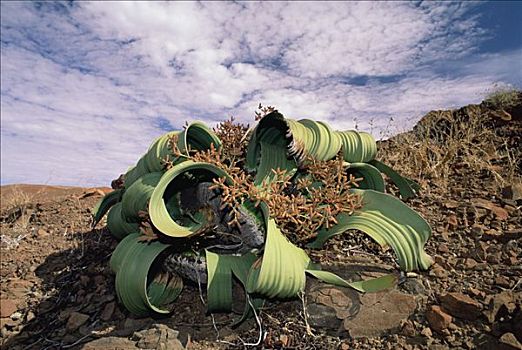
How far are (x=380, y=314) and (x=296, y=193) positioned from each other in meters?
0.74

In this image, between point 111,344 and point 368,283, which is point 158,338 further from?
point 368,283

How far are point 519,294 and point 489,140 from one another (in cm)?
238

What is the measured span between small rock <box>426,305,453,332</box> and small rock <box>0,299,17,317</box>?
2.17 meters

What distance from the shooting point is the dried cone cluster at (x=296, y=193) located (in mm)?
1800

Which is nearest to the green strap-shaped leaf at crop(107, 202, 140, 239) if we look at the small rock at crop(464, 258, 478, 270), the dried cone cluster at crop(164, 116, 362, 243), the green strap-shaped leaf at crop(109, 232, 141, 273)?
the green strap-shaped leaf at crop(109, 232, 141, 273)

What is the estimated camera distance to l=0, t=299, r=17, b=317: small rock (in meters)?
2.32

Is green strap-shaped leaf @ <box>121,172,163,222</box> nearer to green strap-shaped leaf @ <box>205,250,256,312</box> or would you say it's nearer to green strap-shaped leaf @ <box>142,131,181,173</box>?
green strap-shaped leaf @ <box>142,131,181,173</box>

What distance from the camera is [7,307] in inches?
92.4

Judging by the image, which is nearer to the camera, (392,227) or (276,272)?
(276,272)

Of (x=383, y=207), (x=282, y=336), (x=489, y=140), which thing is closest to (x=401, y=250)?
(x=383, y=207)

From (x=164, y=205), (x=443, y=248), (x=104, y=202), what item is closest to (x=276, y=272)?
(x=164, y=205)

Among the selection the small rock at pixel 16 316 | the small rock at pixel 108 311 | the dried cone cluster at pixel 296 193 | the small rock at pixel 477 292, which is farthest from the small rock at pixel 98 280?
the small rock at pixel 477 292

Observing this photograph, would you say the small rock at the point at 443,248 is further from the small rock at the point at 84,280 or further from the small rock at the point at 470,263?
the small rock at the point at 84,280

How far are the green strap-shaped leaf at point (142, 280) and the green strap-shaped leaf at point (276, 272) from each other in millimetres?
473
